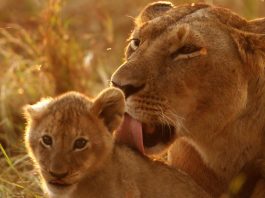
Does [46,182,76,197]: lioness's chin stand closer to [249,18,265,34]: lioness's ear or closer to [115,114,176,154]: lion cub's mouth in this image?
[115,114,176,154]: lion cub's mouth

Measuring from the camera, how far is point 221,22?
19.0ft

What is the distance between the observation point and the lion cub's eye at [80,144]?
5.12m

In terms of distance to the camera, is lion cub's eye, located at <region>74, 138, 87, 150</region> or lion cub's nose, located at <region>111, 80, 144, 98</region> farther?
lion cub's nose, located at <region>111, 80, 144, 98</region>

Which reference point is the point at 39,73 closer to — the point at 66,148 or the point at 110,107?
the point at 110,107

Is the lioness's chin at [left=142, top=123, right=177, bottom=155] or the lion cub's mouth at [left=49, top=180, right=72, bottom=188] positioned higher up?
the lion cub's mouth at [left=49, top=180, right=72, bottom=188]

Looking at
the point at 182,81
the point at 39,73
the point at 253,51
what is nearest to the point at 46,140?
the point at 182,81

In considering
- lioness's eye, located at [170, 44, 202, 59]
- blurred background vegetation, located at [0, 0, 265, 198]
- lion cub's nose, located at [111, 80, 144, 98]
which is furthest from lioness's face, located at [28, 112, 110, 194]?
blurred background vegetation, located at [0, 0, 265, 198]

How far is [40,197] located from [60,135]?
140 cm

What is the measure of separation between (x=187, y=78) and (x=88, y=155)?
0.80 metres

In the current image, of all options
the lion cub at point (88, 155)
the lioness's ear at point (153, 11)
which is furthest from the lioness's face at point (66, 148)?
the lioness's ear at point (153, 11)

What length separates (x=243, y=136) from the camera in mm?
5684

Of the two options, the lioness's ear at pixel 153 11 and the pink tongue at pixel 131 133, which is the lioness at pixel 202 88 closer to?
the pink tongue at pixel 131 133

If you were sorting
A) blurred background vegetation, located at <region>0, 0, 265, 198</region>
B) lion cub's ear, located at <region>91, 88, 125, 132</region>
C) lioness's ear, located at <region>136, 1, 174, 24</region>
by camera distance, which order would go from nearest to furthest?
lion cub's ear, located at <region>91, 88, 125, 132</region> < lioness's ear, located at <region>136, 1, 174, 24</region> < blurred background vegetation, located at <region>0, 0, 265, 198</region>

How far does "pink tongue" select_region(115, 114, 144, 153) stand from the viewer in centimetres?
554
